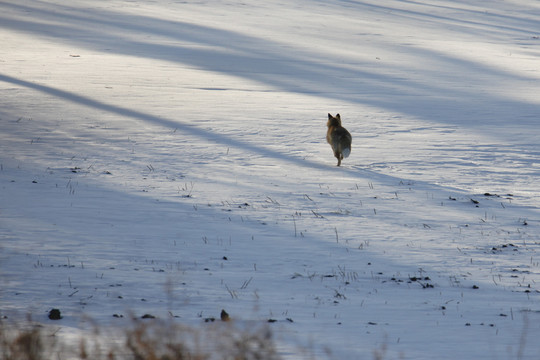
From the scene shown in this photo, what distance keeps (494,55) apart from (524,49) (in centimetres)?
337

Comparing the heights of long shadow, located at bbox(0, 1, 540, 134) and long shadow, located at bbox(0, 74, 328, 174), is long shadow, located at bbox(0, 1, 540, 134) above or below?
above

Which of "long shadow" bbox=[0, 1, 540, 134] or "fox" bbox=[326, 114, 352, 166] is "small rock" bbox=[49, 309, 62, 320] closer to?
"fox" bbox=[326, 114, 352, 166]

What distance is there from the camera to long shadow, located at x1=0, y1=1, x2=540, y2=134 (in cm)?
2183

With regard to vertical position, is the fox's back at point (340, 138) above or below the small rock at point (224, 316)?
above

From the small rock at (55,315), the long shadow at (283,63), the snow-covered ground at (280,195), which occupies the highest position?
the long shadow at (283,63)

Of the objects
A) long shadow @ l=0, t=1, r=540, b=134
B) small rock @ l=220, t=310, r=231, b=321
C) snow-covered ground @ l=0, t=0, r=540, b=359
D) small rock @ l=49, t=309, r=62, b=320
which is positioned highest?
long shadow @ l=0, t=1, r=540, b=134

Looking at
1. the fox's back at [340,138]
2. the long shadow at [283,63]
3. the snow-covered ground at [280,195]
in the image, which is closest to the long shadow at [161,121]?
the snow-covered ground at [280,195]

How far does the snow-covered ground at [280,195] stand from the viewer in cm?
620

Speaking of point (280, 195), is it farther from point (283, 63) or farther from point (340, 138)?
point (283, 63)

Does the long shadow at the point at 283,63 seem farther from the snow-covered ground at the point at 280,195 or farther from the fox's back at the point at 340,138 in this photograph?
the fox's back at the point at 340,138

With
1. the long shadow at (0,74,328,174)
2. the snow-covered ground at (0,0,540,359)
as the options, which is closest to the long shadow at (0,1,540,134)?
the snow-covered ground at (0,0,540,359)

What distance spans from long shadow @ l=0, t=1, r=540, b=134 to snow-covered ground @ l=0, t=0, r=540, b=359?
0.58 ft

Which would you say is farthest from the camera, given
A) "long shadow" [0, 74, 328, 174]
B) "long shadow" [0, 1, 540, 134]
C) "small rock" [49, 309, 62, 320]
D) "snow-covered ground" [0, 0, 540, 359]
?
"long shadow" [0, 1, 540, 134]

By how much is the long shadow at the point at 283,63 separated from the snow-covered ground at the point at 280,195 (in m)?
0.18
